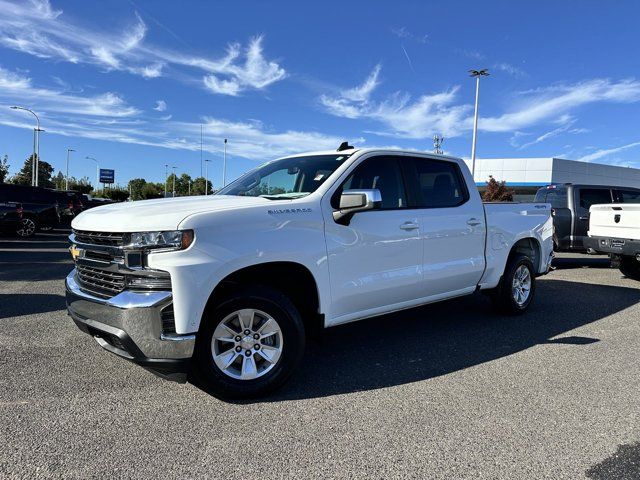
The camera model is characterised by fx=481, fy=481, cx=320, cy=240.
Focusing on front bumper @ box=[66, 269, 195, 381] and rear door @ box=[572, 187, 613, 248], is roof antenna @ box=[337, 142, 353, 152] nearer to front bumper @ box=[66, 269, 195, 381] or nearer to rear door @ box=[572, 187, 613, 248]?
front bumper @ box=[66, 269, 195, 381]

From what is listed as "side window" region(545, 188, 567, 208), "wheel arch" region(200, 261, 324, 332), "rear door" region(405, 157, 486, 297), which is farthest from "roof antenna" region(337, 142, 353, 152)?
"side window" region(545, 188, 567, 208)

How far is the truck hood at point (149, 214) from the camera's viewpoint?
3.29 metres

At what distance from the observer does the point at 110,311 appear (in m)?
3.37

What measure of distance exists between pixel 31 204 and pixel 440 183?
15.6m

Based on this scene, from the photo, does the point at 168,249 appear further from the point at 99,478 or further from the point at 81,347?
the point at 81,347

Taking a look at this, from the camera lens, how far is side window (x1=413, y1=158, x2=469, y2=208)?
5.06 metres

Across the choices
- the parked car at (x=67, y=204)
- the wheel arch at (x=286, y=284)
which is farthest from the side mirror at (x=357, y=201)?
the parked car at (x=67, y=204)

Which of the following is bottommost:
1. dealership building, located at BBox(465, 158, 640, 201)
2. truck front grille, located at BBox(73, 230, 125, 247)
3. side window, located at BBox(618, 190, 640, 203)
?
truck front grille, located at BBox(73, 230, 125, 247)

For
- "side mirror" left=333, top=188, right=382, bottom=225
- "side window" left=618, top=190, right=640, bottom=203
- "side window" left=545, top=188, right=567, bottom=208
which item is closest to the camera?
"side mirror" left=333, top=188, right=382, bottom=225

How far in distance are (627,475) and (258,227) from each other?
2752mm

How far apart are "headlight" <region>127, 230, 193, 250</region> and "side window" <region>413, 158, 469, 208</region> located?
8.47 ft

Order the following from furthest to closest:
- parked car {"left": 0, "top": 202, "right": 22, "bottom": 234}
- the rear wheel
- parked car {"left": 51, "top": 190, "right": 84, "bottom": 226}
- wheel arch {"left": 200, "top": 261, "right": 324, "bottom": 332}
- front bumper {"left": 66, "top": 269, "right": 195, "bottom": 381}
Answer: parked car {"left": 51, "top": 190, "right": 84, "bottom": 226} → the rear wheel → parked car {"left": 0, "top": 202, "right": 22, "bottom": 234} → wheel arch {"left": 200, "top": 261, "right": 324, "bottom": 332} → front bumper {"left": 66, "top": 269, "right": 195, "bottom": 381}

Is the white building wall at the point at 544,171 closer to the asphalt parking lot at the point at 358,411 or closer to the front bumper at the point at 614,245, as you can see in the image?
the front bumper at the point at 614,245

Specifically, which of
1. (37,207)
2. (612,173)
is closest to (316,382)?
(37,207)
